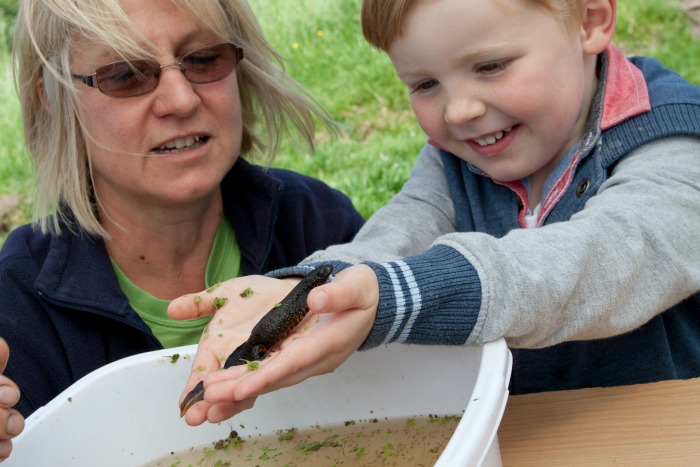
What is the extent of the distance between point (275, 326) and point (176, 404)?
0.43 metres

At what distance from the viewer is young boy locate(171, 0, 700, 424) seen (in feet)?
5.35

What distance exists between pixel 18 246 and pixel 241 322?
1.10m

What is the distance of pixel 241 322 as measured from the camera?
1905 millimetres

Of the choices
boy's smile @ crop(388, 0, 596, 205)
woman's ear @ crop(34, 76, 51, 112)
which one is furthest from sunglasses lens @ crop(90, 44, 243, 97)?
boy's smile @ crop(388, 0, 596, 205)

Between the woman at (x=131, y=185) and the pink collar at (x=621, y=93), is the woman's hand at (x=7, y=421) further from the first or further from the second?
the pink collar at (x=621, y=93)

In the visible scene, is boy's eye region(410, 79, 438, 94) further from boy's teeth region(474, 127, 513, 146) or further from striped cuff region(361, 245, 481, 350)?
striped cuff region(361, 245, 481, 350)

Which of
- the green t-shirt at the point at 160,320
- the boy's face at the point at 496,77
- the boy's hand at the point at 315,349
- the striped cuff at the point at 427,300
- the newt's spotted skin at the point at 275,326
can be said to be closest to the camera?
the boy's hand at the point at 315,349

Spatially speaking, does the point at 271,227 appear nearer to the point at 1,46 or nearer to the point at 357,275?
the point at 357,275

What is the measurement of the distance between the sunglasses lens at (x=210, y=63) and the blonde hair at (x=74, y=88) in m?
0.05

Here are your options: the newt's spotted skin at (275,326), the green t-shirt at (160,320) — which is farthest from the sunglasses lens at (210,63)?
the newt's spotted skin at (275,326)

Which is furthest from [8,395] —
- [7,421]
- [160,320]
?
[160,320]

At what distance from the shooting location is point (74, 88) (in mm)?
2611

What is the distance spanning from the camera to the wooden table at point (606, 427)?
5.17 feet

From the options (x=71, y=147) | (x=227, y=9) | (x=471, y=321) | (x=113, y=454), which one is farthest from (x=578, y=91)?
(x=71, y=147)
